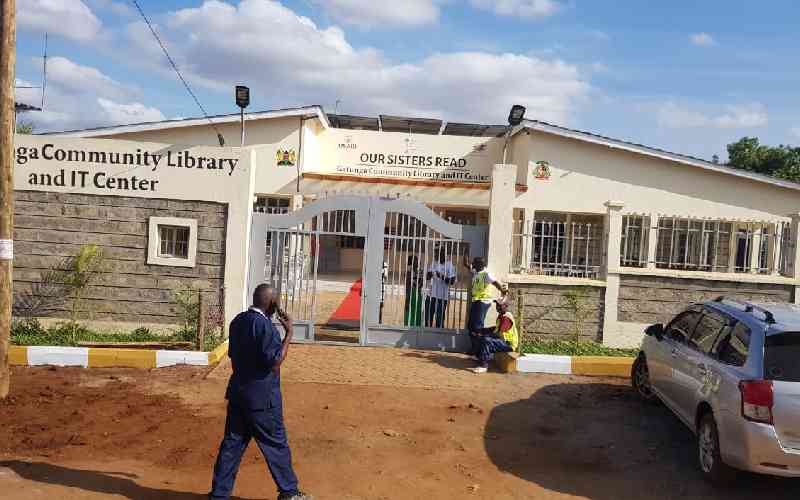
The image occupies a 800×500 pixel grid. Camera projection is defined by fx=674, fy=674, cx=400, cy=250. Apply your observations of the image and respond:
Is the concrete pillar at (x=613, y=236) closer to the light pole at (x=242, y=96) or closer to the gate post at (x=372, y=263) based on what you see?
the gate post at (x=372, y=263)

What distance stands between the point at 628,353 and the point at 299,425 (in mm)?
6222

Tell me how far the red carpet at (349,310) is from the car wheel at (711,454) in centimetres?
741

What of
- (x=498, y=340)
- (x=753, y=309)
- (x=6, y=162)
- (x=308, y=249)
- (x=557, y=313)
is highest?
(x=6, y=162)

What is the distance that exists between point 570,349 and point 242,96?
7531 mm

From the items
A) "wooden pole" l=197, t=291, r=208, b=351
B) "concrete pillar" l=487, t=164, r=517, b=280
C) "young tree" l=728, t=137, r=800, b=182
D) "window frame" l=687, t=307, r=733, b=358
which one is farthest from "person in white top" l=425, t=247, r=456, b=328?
"young tree" l=728, t=137, r=800, b=182

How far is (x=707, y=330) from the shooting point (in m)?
6.24

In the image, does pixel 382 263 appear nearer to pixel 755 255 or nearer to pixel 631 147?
pixel 755 255

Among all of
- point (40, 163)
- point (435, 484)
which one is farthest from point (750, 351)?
point (40, 163)

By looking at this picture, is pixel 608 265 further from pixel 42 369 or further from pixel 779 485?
pixel 42 369

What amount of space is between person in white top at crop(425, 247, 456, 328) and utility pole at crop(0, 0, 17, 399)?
18.7 feet

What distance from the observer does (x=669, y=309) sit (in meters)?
11.2

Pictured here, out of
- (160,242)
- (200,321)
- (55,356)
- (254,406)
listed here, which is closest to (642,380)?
(254,406)

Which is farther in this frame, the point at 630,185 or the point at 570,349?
the point at 630,185

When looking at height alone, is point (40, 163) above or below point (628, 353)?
above
